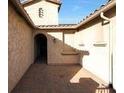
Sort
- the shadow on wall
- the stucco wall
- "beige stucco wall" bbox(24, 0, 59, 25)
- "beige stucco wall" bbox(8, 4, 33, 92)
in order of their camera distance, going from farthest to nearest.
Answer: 1. "beige stucco wall" bbox(24, 0, 59, 25)
2. the shadow on wall
3. the stucco wall
4. "beige stucco wall" bbox(8, 4, 33, 92)

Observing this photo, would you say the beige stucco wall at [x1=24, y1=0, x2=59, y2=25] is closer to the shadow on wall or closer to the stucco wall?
the shadow on wall

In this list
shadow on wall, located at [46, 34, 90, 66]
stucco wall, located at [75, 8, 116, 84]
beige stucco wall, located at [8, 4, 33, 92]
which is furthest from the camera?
A: shadow on wall, located at [46, 34, 90, 66]

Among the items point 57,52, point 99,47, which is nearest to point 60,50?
point 57,52

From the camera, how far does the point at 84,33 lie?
13.0m

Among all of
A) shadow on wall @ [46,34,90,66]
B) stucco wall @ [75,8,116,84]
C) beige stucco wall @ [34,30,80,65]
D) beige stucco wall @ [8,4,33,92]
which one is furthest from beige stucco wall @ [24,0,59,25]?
beige stucco wall @ [8,4,33,92]

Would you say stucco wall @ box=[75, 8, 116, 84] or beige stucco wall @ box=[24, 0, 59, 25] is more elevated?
beige stucco wall @ box=[24, 0, 59, 25]

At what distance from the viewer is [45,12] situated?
18.9 metres

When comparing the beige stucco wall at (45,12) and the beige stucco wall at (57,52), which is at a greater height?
the beige stucco wall at (45,12)

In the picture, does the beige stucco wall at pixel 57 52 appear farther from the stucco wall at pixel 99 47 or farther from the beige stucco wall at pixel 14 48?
the beige stucco wall at pixel 14 48

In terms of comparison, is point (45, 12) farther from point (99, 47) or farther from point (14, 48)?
point (14, 48)

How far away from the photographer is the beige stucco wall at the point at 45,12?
18875 millimetres

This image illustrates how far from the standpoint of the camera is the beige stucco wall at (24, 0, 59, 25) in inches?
743

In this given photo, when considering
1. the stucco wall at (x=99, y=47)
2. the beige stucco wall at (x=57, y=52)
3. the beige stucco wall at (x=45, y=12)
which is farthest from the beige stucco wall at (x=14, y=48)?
the beige stucco wall at (x=45, y=12)

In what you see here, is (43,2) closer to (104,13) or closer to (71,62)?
(71,62)
